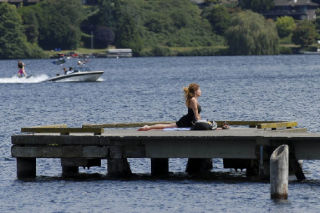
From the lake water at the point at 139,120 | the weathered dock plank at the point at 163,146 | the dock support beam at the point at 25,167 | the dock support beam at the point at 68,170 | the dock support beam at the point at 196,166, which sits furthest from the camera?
the dock support beam at the point at 196,166

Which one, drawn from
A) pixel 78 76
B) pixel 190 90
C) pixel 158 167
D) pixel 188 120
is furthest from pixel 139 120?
pixel 78 76

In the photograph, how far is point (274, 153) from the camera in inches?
1046

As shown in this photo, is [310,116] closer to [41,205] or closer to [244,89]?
[41,205]

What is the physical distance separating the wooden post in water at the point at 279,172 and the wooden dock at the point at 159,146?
160 cm

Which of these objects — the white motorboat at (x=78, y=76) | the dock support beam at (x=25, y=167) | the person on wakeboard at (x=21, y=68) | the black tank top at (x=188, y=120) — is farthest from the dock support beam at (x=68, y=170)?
the white motorboat at (x=78, y=76)

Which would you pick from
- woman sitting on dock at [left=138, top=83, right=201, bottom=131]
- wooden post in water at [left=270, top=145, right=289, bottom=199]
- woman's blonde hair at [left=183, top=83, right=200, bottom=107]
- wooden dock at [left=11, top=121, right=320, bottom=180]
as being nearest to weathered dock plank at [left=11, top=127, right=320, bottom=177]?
wooden dock at [left=11, top=121, right=320, bottom=180]

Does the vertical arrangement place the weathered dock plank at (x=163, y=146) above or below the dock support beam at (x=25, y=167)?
above

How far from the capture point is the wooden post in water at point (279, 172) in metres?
25.9

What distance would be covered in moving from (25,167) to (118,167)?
3076 mm

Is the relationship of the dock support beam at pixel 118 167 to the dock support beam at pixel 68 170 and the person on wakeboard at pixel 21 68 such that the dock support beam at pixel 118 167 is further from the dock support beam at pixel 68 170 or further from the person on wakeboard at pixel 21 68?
the person on wakeboard at pixel 21 68

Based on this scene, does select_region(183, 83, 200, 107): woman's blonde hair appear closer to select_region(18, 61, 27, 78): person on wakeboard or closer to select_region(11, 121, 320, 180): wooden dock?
select_region(11, 121, 320, 180): wooden dock

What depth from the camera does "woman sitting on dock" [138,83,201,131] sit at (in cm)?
3059

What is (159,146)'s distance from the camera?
29578 mm

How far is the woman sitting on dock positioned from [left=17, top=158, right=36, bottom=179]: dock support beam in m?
3.64
